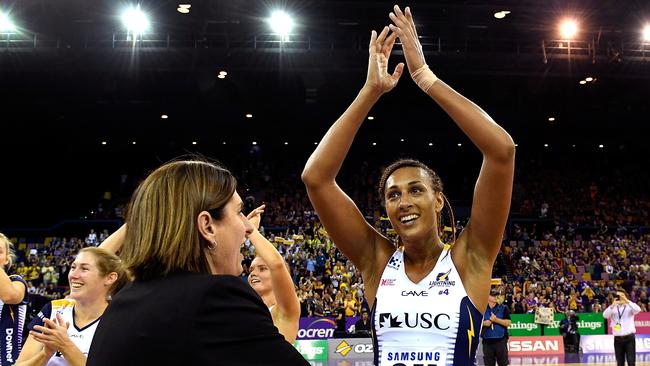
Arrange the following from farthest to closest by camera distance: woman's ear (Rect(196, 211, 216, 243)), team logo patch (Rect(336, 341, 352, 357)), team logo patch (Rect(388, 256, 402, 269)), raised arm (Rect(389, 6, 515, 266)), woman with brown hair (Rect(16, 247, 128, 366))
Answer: team logo patch (Rect(336, 341, 352, 357)), woman with brown hair (Rect(16, 247, 128, 366)), team logo patch (Rect(388, 256, 402, 269)), raised arm (Rect(389, 6, 515, 266)), woman's ear (Rect(196, 211, 216, 243))

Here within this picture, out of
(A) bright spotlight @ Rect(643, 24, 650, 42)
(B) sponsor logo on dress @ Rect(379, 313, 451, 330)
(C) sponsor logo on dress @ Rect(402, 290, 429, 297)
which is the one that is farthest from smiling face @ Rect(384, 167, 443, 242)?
(A) bright spotlight @ Rect(643, 24, 650, 42)

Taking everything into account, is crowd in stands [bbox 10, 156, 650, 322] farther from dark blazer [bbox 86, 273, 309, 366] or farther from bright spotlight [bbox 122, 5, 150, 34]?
dark blazer [bbox 86, 273, 309, 366]

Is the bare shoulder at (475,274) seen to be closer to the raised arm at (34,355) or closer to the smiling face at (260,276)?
the smiling face at (260,276)

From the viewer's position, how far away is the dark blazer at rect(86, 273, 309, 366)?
1.19 meters

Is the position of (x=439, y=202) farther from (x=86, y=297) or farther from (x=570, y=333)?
(x=570, y=333)

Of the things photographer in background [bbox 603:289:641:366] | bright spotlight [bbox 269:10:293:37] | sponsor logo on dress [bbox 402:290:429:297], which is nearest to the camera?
sponsor logo on dress [bbox 402:290:429:297]

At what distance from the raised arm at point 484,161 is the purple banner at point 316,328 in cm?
1319

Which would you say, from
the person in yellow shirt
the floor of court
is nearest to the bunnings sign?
the floor of court

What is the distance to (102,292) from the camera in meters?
3.63

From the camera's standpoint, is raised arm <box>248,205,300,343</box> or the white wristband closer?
the white wristband

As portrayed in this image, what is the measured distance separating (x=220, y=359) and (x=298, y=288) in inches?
637

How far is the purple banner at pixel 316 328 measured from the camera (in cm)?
1518

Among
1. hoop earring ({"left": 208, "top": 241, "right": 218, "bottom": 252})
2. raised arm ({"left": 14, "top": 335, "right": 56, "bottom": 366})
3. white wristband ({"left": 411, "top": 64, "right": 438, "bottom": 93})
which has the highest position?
white wristband ({"left": 411, "top": 64, "right": 438, "bottom": 93})

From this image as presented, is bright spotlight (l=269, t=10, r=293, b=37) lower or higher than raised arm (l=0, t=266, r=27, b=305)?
higher
